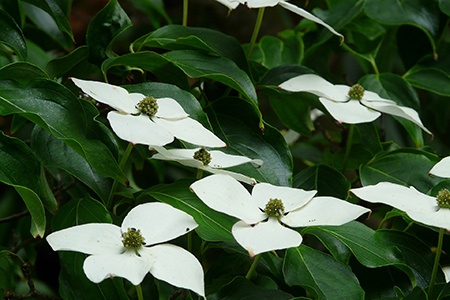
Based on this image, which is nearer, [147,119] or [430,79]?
[147,119]

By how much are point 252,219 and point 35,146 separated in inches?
9.4

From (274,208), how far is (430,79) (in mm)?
472

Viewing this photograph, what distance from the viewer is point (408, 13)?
1052 millimetres

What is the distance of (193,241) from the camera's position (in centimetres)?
77

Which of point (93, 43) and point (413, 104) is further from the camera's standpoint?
point (413, 104)

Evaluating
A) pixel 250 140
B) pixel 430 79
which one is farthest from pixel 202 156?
pixel 430 79

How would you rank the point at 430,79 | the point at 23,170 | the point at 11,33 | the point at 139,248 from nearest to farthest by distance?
1. the point at 139,248
2. the point at 23,170
3. the point at 11,33
4. the point at 430,79

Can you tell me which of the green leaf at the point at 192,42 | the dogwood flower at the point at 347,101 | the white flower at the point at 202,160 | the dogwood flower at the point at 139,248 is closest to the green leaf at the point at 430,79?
the dogwood flower at the point at 347,101

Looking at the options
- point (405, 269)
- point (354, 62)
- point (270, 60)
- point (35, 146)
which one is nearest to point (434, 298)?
point (405, 269)

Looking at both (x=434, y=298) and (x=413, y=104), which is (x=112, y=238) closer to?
(x=434, y=298)

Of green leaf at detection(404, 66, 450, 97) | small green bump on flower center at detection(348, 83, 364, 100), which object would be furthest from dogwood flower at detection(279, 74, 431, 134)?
green leaf at detection(404, 66, 450, 97)

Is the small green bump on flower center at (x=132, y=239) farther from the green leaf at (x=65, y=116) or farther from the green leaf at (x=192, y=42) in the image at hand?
the green leaf at (x=192, y=42)

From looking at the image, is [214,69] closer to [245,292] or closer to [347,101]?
[347,101]

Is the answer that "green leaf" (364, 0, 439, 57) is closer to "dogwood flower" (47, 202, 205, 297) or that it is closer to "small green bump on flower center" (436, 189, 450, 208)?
"small green bump on flower center" (436, 189, 450, 208)
